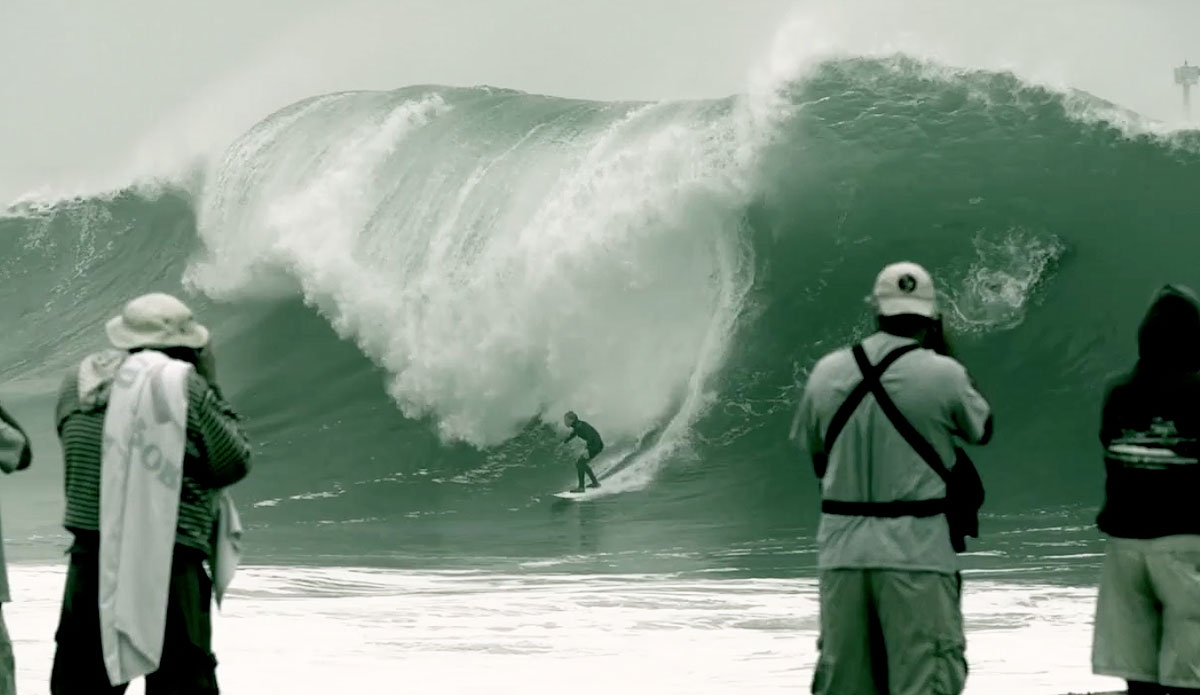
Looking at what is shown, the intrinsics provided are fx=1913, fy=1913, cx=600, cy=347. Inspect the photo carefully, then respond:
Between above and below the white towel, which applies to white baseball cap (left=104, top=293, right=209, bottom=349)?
above

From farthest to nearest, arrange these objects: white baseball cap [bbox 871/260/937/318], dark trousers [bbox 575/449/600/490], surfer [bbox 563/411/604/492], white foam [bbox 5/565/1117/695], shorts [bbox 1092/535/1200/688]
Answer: surfer [bbox 563/411/604/492] < dark trousers [bbox 575/449/600/490] < white foam [bbox 5/565/1117/695] < shorts [bbox 1092/535/1200/688] < white baseball cap [bbox 871/260/937/318]

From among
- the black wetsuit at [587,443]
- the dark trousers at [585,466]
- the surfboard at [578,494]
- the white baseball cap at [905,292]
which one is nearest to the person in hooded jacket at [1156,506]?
the white baseball cap at [905,292]

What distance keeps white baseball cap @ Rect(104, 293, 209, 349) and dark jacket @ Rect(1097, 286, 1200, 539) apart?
260 cm

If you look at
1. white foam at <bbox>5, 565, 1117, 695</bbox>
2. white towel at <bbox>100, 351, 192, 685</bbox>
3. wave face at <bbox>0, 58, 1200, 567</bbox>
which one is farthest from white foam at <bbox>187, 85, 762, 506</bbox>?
white towel at <bbox>100, 351, 192, 685</bbox>

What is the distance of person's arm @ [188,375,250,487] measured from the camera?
5012mm

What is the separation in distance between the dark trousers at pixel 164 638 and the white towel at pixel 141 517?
49 millimetres

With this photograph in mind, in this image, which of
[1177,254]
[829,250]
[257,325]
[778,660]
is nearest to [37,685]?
[778,660]

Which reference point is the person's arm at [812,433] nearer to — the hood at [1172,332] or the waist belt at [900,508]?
the waist belt at [900,508]

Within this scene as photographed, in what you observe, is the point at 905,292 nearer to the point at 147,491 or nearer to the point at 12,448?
the point at 147,491

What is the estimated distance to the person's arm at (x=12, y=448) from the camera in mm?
5559

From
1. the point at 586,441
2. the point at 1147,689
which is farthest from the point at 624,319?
the point at 1147,689

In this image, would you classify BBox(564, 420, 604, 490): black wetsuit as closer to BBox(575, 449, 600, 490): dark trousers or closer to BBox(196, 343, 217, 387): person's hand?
BBox(575, 449, 600, 490): dark trousers

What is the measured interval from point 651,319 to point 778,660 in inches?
603

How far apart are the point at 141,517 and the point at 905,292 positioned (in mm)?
2068
